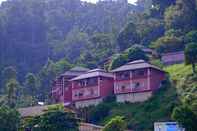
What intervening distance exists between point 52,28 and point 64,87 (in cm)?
4248

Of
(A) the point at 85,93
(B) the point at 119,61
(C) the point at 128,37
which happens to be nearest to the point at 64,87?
(A) the point at 85,93

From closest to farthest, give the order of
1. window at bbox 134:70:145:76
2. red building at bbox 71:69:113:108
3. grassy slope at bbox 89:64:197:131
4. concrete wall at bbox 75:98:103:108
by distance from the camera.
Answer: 1. grassy slope at bbox 89:64:197:131
2. window at bbox 134:70:145:76
3. concrete wall at bbox 75:98:103:108
4. red building at bbox 71:69:113:108

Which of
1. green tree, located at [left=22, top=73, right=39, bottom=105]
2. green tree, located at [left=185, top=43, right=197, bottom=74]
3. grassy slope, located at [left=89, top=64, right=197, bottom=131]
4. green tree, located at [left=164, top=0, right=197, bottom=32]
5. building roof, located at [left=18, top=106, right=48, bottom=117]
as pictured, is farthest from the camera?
green tree, located at [left=22, top=73, right=39, bottom=105]

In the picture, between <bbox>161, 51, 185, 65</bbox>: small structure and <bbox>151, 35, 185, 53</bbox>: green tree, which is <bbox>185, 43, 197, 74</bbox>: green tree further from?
<bbox>151, 35, 185, 53</bbox>: green tree

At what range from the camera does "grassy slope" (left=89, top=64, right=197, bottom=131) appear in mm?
54312

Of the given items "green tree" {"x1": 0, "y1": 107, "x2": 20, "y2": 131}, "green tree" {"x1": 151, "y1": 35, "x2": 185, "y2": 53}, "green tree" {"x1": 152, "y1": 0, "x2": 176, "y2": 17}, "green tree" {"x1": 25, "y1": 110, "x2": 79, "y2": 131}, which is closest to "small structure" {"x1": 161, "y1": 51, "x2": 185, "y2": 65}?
"green tree" {"x1": 151, "y1": 35, "x2": 185, "y2": 53}

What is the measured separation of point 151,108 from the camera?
187 feet

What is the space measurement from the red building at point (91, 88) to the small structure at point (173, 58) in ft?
25.9

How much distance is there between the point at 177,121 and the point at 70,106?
1954 cm

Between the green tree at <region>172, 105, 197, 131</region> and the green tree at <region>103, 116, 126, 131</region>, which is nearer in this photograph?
the green tree at <region>172, 105, 197, 131</region>

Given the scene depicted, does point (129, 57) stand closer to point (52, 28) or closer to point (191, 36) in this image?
point (191, 36)

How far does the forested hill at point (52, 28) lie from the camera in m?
97.5

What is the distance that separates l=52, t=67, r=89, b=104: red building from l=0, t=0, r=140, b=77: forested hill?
42.2ft

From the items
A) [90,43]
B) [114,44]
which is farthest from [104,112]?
[90,43]
